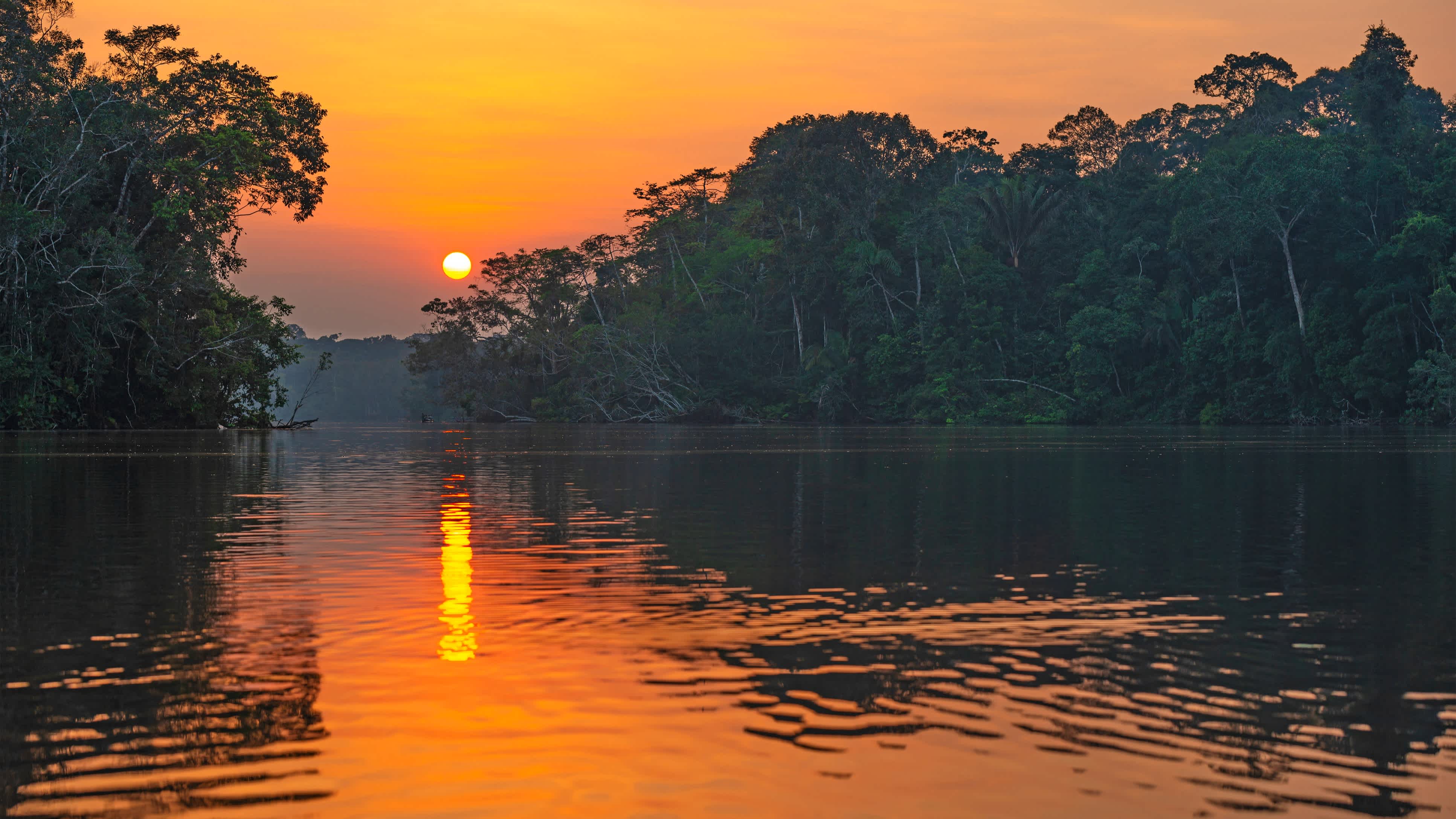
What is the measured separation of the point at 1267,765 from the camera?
608cm

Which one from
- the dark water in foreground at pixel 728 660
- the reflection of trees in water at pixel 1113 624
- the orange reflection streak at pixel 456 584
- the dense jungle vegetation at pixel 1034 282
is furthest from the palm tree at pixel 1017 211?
the orange reflection streak at pixel 456 584

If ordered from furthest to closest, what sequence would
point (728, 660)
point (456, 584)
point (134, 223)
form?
point (134, 223)
point (456, 584)
point (728, 660)

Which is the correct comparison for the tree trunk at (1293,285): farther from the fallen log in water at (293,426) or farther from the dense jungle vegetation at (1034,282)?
the fallen log in water at (293,426)

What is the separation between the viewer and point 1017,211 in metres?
97.2

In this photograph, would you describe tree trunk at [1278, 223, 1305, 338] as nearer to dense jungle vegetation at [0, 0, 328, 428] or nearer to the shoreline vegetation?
the shoreline vegetation

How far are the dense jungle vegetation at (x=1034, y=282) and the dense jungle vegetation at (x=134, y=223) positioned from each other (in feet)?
133

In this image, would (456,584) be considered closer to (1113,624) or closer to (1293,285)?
(1113,624)

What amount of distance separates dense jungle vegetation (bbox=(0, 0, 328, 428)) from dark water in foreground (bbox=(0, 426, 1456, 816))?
37657mm

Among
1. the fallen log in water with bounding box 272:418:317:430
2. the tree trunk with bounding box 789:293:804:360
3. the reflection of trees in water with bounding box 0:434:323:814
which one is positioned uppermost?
the tree trunk with bounding box 789:293:804:360

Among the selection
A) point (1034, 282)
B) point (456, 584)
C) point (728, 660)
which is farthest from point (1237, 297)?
point (728, 660)

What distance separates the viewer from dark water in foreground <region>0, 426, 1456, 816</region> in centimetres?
580

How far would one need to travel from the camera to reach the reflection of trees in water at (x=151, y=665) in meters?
5.89

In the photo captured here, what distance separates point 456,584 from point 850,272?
88.8m

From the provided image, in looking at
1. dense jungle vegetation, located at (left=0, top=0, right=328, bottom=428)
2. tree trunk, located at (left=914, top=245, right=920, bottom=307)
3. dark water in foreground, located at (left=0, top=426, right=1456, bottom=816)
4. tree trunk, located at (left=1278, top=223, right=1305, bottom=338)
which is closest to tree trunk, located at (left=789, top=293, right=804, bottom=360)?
tree trunk, located at (left=914, top=245, right=920, bottom=307)
